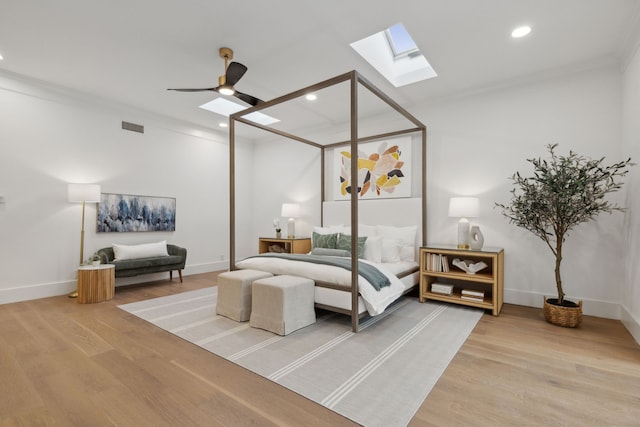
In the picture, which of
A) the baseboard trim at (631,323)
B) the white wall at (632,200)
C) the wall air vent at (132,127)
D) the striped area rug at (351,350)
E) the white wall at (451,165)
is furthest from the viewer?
the wall air vent at (132,127)

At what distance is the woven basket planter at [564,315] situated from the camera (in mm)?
3098

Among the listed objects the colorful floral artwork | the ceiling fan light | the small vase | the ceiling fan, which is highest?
the ceiling fan

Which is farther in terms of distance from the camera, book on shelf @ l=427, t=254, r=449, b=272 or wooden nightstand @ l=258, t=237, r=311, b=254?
wooden nightstand @ l=258, t=237, r=311, b=254

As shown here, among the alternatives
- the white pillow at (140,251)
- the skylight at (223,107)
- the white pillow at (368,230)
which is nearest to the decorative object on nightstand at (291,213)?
the white pillow at (368,230)

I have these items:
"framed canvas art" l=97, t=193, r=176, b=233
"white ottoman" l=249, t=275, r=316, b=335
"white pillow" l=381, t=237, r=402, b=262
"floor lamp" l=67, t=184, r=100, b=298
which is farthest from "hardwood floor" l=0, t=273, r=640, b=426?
"framed canvas art" l=97, t=193, r=176, b=233

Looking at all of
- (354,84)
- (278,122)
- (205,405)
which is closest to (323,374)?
(205,405)

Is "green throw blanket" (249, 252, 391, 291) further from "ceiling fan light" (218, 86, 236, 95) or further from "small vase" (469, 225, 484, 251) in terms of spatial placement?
"ceiling fan light" (218, 86, 236, 95)

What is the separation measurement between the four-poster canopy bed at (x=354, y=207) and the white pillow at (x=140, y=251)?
1.87 metres

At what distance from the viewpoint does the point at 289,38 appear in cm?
309

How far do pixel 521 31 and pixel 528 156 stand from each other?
5.21ft

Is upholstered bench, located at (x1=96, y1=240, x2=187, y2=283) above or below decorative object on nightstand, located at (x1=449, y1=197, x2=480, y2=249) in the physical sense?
below

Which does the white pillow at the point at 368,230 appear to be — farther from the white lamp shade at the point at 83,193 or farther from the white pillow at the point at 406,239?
the white lamp shade at the point at 83,193

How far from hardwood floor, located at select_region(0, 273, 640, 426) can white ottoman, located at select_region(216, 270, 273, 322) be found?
673 mm

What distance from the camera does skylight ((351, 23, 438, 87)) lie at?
139 inches
